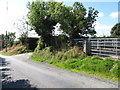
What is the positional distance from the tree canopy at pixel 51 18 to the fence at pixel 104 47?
6.01 metres

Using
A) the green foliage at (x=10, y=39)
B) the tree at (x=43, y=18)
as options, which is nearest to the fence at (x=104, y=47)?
the tree at (x=43, y=18)

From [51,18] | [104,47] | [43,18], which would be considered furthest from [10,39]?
[104,47]

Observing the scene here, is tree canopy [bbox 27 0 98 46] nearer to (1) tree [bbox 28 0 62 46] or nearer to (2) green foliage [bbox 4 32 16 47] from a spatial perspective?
(1) tree [bbox 28 0 62 46]

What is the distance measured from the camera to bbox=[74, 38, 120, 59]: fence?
10609mm

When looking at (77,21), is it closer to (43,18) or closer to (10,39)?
(43,18)

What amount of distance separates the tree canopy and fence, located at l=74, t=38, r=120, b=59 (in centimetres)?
601

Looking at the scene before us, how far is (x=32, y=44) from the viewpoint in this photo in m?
31.0

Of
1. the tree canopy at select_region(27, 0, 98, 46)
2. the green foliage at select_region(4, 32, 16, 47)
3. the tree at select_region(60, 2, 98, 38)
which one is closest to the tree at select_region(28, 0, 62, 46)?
the tree canopy at select_region(27, 0, 98, 46)

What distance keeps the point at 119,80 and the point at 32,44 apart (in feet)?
86.3

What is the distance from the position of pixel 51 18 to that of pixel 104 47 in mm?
8595

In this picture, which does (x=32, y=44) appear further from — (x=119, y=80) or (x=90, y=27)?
(x=119, y=80)

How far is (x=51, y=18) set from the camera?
17797 millimetres

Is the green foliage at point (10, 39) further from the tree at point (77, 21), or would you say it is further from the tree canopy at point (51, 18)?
the tree at point (77, 21)

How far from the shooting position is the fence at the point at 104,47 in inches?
418
